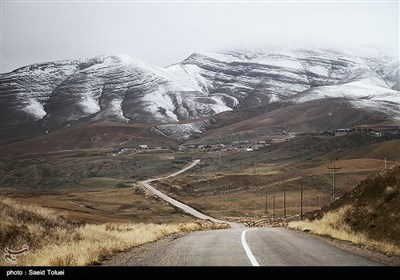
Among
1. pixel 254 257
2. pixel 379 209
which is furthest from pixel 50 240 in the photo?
pixel 379 209

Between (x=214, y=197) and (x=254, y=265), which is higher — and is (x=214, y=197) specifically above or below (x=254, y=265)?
below

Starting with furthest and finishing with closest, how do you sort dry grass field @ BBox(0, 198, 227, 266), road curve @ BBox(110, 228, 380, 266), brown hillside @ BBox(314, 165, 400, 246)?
brown hillside @ BBox(314, 165, 400, 246) < dry grass field @ BBox(0, 198, 227, 266) < road curve @ BBox(110, 228, 380, 266)

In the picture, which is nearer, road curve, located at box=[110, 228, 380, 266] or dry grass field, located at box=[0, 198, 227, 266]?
road curve, located at box=[110, 228, 380, 266]

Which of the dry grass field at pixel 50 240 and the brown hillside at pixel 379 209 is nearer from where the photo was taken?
the dry grass field at pixel 50 240

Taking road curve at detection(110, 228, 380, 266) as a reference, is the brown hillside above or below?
below

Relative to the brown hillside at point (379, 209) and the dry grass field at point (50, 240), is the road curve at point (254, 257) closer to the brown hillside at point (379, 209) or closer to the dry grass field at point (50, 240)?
the dry grass field at point (50, 240)

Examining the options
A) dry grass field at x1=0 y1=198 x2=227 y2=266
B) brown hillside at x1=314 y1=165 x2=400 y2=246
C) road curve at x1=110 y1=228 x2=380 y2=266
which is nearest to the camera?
road curve at x1=110 y1=228 x2=380 y2=266

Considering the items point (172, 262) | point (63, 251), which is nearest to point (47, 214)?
point (63, 251)

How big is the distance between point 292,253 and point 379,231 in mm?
6597

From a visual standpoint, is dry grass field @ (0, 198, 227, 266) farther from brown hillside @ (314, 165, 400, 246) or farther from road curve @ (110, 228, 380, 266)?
brown hillside @ (314, 165, 400, 246)

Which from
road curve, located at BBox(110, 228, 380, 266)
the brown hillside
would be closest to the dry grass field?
road curve, located at BBox(110, 228, 380, 266)

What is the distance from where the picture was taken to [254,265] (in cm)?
1219

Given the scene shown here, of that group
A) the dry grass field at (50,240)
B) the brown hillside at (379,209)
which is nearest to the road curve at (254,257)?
the dry grass field at (50,240)
